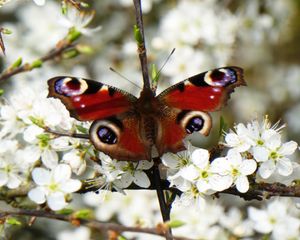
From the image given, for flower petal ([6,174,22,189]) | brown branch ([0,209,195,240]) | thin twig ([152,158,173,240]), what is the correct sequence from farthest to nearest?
1. flower petal ([6,174,22,189])
2. thin twig ([152,158,173,240])
3. brown branch ([0,209,195,240])

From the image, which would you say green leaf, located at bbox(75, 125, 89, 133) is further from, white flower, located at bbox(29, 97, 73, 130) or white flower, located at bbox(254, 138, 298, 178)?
white flower, located at bbox(254, 138, 298, 178)

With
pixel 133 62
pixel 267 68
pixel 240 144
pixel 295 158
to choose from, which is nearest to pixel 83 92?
pixel 240 144

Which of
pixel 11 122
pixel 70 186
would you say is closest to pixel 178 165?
pixel 70 186

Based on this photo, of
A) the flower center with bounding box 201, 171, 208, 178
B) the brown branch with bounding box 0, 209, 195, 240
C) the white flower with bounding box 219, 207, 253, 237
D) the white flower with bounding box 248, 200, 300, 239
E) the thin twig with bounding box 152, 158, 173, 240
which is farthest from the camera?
the white flower with bounding box 219, 207, 253, 237

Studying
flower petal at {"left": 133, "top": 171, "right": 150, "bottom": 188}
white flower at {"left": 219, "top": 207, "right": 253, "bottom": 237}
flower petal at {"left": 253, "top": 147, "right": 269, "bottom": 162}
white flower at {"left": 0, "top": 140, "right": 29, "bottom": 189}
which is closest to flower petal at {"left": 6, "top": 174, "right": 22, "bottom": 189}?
white flower at {"left": 0, "top": 140, "right": 29, "bottom": 189}

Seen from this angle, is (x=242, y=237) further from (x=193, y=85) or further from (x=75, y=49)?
(x=75, y=49)

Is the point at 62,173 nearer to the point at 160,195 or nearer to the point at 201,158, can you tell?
the point at 160,195

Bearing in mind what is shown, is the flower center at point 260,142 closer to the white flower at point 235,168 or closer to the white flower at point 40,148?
the white flower at point 235,168
